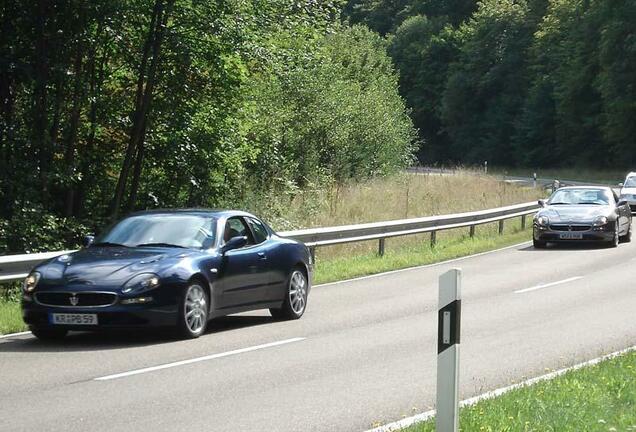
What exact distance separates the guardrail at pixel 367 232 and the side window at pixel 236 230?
2600mm

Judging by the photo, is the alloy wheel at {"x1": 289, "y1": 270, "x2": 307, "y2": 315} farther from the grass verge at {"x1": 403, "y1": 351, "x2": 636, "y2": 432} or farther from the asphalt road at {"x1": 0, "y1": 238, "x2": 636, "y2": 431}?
the grass verge at {"x1": 403, "y1": 351, "x2": 636, "y2": 432}

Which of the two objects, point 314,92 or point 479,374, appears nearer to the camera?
point 479,374

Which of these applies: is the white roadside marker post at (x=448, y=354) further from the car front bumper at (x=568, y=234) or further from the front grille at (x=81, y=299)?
the car front bumper at (x=568, y=234)

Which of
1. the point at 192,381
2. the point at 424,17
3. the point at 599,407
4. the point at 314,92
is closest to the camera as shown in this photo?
the point at 599,407

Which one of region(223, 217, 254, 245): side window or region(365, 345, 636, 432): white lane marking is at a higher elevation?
region(223, 217, 254, 245): side window

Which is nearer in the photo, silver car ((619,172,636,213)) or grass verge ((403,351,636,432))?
grass verge ((403,351,636,432))

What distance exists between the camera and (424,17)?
12838cm

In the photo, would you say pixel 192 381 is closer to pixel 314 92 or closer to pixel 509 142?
pixel 314 92

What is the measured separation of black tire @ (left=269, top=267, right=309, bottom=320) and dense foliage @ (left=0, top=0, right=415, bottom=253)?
885 cm

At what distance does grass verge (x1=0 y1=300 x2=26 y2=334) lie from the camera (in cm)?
1438

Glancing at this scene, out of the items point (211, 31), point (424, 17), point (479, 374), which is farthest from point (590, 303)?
point (424, 17)

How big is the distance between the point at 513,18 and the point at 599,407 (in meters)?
110

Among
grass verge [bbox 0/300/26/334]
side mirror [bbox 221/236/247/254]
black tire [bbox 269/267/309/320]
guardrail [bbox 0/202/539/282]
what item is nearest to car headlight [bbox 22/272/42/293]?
grass verge [bbox 0/300/26/334]

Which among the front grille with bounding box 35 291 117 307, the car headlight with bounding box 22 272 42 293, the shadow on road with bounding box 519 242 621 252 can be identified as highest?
the car headlight with bounding box 22 272 42 293
